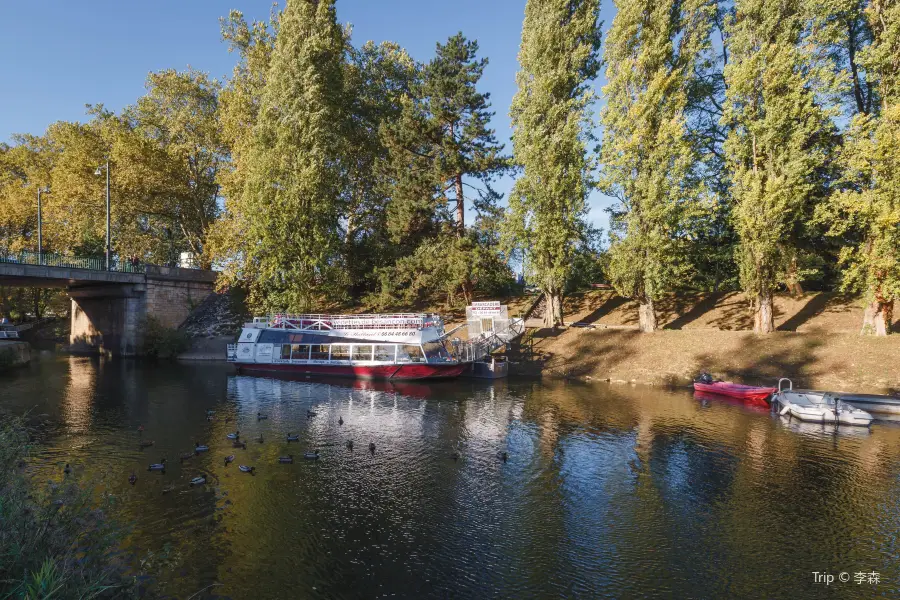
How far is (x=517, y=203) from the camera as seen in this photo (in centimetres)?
4525

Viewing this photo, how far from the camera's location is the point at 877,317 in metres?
34.4

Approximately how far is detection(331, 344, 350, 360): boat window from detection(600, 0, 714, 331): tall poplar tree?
76.5 feet

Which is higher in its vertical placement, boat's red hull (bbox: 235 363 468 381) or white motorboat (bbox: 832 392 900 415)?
boat's red hull (bbox: 235 363 468 381)

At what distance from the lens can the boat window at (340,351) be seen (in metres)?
40.7

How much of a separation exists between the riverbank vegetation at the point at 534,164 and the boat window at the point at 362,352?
41.3 feet

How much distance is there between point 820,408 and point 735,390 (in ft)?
18.0

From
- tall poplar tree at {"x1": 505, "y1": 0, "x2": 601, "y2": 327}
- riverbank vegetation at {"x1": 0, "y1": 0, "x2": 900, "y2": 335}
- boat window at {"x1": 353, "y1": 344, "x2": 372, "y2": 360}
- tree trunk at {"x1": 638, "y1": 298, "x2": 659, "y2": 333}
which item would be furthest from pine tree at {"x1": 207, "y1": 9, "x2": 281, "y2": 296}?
tree trunk at {"x1": 638, "y1": 298, "x2": 659, "y2": 333}

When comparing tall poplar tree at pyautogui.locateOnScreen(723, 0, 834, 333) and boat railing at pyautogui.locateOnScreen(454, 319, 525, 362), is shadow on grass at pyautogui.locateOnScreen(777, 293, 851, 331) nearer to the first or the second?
tall poplar tree at pyautogui.locateOnScreen(723, 0, 834, 333)

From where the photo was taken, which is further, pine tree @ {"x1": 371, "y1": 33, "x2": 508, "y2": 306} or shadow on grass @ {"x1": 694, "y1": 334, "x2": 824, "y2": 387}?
pine tree @ {"x1": 371, "y1": 33, "x2": 508, "y2": 306}

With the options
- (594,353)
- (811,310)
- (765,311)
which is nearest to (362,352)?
(594,353)

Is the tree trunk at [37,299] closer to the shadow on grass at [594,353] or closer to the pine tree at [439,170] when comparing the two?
the pine tree at [439,170]

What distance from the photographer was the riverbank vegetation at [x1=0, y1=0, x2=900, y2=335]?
3612cm

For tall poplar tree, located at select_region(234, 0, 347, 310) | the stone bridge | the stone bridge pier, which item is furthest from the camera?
the stone bridge pier

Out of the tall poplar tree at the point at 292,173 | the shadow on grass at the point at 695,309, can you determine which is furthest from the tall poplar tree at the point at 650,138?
the tall poplar tree at the point at 292,173
